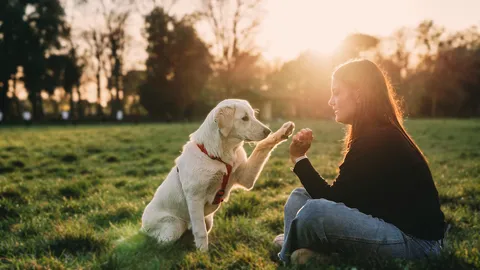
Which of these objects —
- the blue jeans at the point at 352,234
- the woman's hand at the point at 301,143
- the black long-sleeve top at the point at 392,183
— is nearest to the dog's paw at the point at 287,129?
the woman's hand at the point at 301,143

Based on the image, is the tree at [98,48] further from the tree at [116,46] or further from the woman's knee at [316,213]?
the woman's knee at [316,213]

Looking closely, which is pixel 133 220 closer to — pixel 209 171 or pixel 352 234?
pixel 209 171

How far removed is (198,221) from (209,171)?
1.76 ft

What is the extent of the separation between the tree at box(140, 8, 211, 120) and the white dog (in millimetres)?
41739

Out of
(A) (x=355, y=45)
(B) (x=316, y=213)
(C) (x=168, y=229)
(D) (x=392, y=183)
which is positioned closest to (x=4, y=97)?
(A) (x=355, y=45)

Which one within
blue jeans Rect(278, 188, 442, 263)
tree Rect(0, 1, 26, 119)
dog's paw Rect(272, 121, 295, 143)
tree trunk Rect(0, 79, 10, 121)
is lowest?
blue jeans Rect(278, 188, 442, 263)

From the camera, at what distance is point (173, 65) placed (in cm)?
4616

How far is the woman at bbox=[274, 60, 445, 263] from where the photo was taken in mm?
2803

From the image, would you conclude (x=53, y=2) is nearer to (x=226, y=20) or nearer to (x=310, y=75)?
(x=226, y=20)

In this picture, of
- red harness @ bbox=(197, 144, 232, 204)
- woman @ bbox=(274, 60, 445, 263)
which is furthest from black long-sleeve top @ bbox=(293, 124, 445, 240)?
red harness @ bbox=(197, 144, 232, 204)

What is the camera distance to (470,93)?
57.0 meters

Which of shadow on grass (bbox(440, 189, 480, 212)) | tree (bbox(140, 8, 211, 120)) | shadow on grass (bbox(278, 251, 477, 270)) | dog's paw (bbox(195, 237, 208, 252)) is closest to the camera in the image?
shadow on grass (bbox(278, 251, 477, 270))

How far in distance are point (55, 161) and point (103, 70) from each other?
4128 centimetres

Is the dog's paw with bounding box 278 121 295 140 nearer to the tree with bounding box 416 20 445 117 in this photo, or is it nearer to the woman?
the woman
